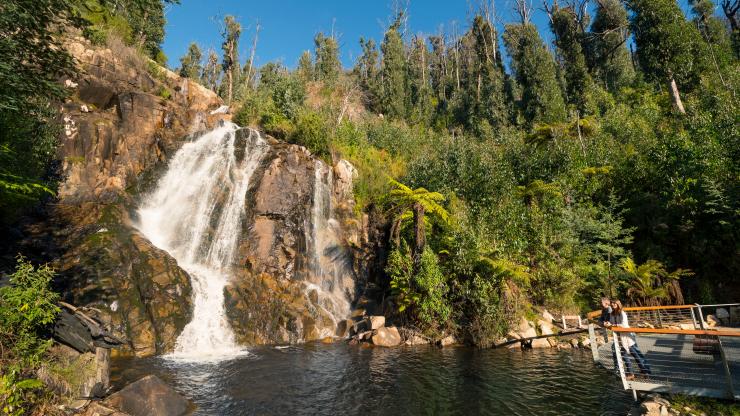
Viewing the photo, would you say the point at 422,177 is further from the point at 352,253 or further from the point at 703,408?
the point at 703,408

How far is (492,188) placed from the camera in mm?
23625

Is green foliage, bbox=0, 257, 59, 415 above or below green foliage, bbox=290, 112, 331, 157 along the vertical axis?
below

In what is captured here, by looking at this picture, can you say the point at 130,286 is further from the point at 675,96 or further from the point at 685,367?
the point at 675,96

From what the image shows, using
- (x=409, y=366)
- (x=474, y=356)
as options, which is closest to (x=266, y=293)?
(x=409, y=366)

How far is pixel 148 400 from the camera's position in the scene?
27.0ft

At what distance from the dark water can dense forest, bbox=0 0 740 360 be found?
10.4ft

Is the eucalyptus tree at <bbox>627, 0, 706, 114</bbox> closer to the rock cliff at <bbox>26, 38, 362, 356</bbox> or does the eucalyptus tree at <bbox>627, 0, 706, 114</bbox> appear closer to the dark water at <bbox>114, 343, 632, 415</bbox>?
the rock cliff at <bbox>26, 38, 362, 356</bbox>

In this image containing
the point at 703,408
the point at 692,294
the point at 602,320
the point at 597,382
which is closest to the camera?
the point at 703,408

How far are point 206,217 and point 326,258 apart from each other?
295 inches

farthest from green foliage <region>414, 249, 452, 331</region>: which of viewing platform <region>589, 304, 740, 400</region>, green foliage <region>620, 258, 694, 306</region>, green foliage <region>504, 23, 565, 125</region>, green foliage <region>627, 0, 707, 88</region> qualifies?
green foliage <region>504, 23, 565, 125</region>

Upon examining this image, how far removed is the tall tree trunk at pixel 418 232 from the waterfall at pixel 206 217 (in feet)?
29.1

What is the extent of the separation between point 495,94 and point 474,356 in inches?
1421

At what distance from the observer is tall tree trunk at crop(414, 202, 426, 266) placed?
17.3m

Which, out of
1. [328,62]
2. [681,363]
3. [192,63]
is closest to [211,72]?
[192,63]
